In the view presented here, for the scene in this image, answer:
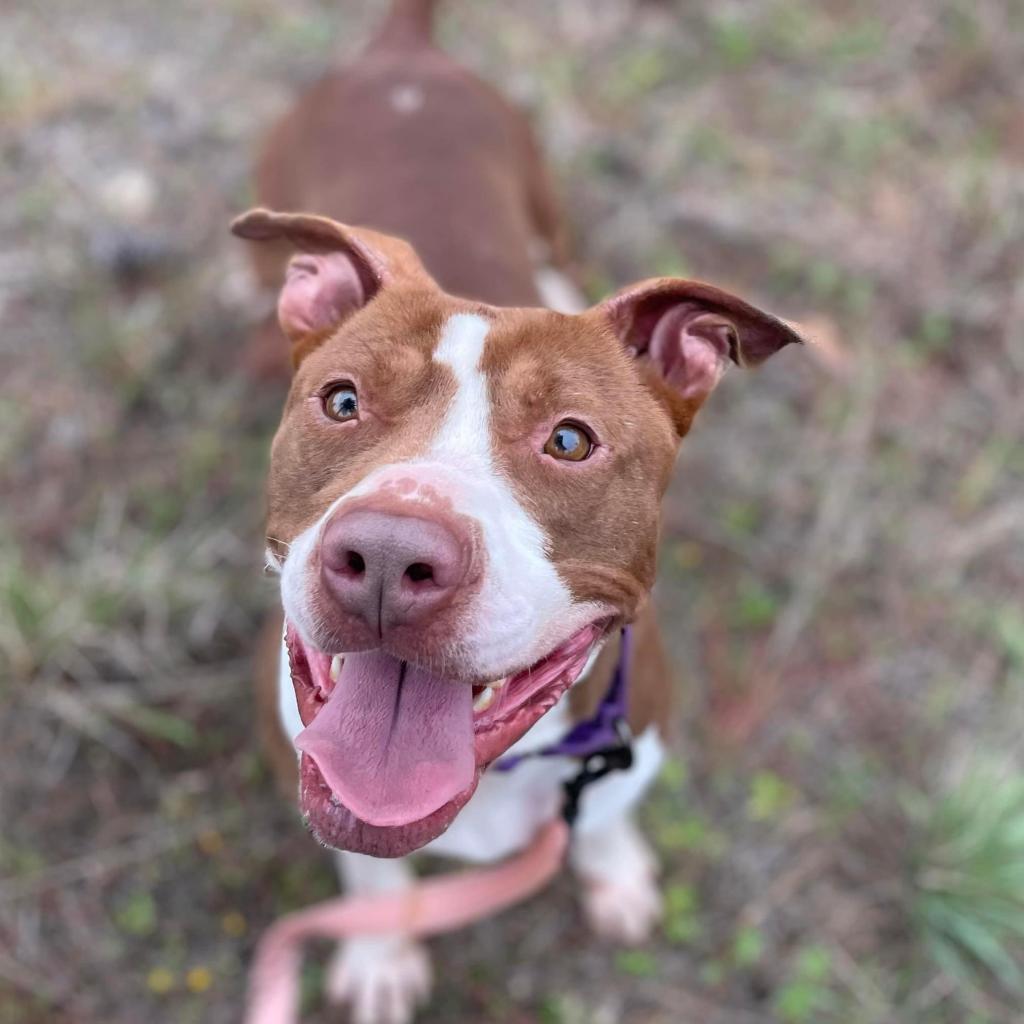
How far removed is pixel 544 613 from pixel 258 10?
4.49m

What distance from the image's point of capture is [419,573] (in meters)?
1.66

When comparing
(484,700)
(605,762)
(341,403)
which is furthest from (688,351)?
(605,762)

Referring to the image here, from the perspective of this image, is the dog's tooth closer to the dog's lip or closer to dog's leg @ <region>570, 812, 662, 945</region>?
the dog's lip

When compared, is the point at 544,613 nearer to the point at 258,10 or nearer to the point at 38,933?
the point at 38,933

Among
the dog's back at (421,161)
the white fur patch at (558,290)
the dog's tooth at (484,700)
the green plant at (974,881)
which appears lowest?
the green plant at (974,881)

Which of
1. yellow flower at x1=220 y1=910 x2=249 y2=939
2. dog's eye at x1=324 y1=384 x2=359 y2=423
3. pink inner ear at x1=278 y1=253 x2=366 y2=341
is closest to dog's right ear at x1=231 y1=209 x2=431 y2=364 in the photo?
pink inner ear at x1=278 y1=253 x2=366 y2=341

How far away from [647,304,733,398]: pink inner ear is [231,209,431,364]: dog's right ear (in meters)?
0.51

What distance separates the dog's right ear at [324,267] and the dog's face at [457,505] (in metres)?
0.01

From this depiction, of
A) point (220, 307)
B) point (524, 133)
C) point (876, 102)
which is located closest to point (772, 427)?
point (524, 133)

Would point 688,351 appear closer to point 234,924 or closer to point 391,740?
point 391,740

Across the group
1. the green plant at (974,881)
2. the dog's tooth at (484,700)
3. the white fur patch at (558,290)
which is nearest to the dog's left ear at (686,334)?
the dog's tooth at (484,700)

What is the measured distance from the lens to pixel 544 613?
6.03 feet

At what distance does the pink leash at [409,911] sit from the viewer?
2799 millimetres

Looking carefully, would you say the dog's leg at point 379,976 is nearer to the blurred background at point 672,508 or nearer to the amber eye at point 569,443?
the blurred background at point 672,508
